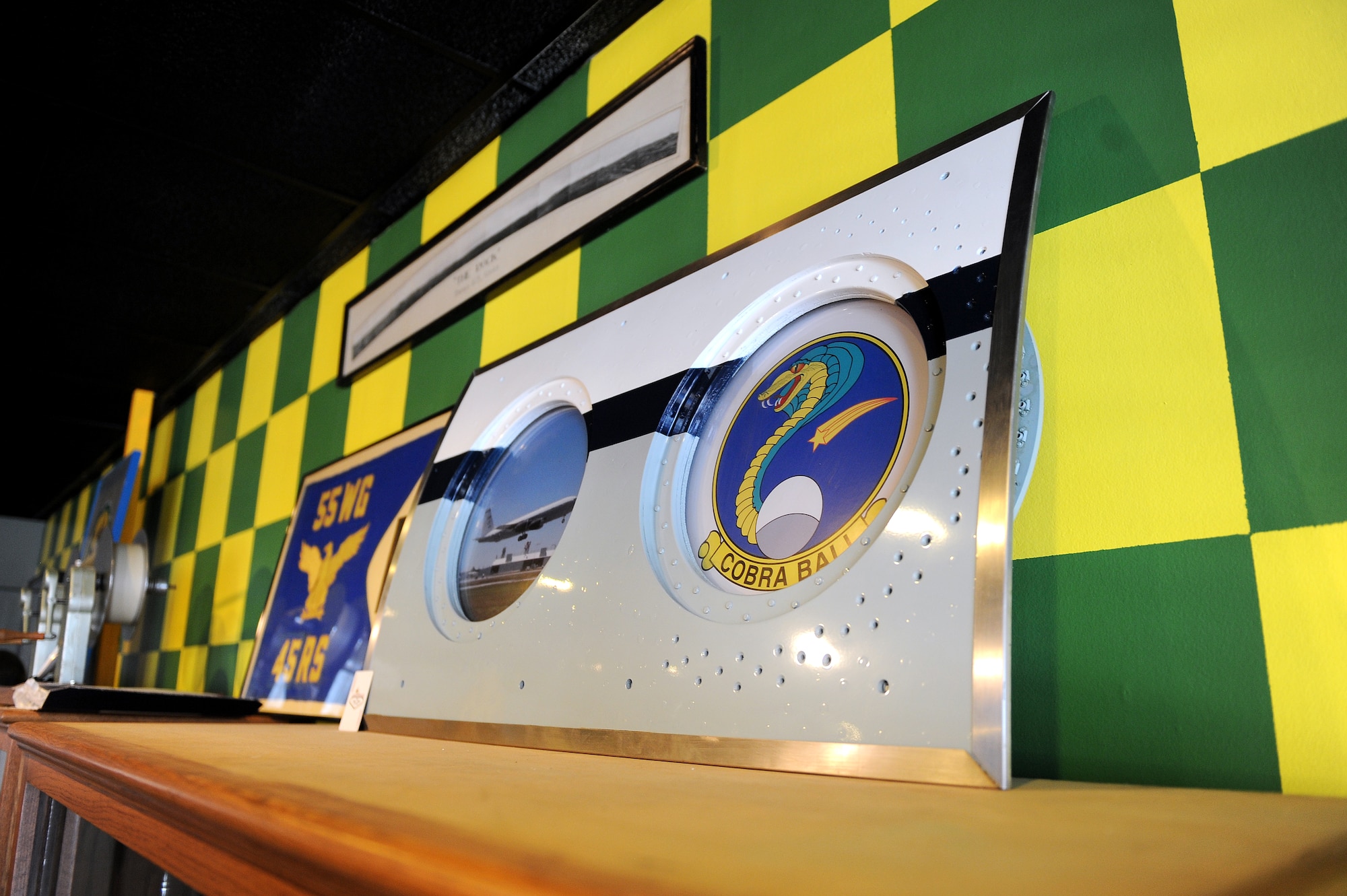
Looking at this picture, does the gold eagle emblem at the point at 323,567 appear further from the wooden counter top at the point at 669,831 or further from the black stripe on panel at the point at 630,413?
the wooden counter top at the point at 669,831

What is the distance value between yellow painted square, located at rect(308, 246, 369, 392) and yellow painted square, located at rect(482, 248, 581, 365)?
0.74 metres

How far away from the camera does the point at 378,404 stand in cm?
203

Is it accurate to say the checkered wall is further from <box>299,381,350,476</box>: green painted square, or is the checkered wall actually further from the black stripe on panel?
<box>299,381,350,476</box>: green painted square

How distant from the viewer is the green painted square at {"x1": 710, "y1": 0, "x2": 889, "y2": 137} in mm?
1130

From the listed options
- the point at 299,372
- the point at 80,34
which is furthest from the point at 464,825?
the point at 299,372

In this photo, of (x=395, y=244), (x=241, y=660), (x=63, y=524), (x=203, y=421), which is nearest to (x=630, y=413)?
(x=395, y=244)

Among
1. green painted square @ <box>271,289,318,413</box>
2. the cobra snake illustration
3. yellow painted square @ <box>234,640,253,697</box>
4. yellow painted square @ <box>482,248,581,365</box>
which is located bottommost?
yellow painted square @ <box>234,640,253,697</box>

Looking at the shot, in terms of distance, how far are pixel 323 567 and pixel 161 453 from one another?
2324 millimetres

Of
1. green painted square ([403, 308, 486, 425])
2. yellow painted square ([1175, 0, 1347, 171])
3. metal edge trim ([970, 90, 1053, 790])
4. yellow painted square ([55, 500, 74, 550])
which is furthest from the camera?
yellow painted square ([55, 500, 74, 550])

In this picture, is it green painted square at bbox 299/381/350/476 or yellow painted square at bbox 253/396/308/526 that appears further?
yellow painted square at bbox 253/396/308/526

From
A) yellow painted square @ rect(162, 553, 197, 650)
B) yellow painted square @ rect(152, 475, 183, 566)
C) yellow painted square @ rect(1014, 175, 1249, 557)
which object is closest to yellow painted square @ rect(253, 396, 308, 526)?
yellow painted square @ rect(162, 553, 197, 650)

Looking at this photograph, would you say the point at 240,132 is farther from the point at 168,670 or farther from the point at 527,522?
the point at 168,670

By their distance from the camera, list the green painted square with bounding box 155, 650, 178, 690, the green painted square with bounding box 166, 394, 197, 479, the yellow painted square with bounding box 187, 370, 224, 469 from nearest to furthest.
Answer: the green painted square with bounding box 155, 650, 178, 690 < the yellow painted square with bounding box 187, 370, 224, 469 < the green painted square with bounding box 166, 394, 197, 479

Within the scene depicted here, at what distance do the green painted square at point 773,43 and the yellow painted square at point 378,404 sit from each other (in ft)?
3.27
